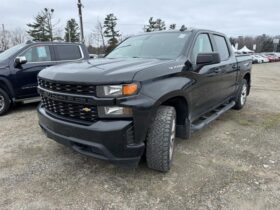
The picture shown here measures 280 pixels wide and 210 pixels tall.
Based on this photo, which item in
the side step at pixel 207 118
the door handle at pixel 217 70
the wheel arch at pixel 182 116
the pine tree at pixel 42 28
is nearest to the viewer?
the wheel arch at pixel 182 116

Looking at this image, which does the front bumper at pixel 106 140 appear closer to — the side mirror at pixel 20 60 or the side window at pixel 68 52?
the side mirror at pixel 20 60

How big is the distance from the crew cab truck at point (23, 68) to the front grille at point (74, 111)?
342cm

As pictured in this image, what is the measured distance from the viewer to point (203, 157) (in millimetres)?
3789

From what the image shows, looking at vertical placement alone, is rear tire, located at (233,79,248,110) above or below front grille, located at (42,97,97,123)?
below

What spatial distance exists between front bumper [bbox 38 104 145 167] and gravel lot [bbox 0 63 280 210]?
43 centimetres

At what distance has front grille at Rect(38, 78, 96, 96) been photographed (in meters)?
2.73

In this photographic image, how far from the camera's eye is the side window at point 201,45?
12.7 ft

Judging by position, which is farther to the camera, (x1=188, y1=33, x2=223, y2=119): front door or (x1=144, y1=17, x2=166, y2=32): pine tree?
(x1=144, y1=17, x2=166, y2=32): pine tree

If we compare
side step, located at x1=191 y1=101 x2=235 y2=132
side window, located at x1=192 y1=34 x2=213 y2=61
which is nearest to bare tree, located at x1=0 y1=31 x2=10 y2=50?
side step, located at x1=191 y1=101 x2=235 y2=132

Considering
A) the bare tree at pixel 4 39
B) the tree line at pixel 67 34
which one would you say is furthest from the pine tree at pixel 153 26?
the bare tree at pixel 4 39

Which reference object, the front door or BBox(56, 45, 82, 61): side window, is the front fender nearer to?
the front door

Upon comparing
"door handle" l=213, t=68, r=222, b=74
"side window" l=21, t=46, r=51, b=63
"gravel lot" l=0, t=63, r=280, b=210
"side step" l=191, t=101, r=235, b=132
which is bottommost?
"gravel lot" l=0, t=63, r=280, b=210

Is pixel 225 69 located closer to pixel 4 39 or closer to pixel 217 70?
pixel 217 70

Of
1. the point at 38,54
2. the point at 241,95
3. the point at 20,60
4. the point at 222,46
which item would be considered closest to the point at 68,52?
the point at 38,54
